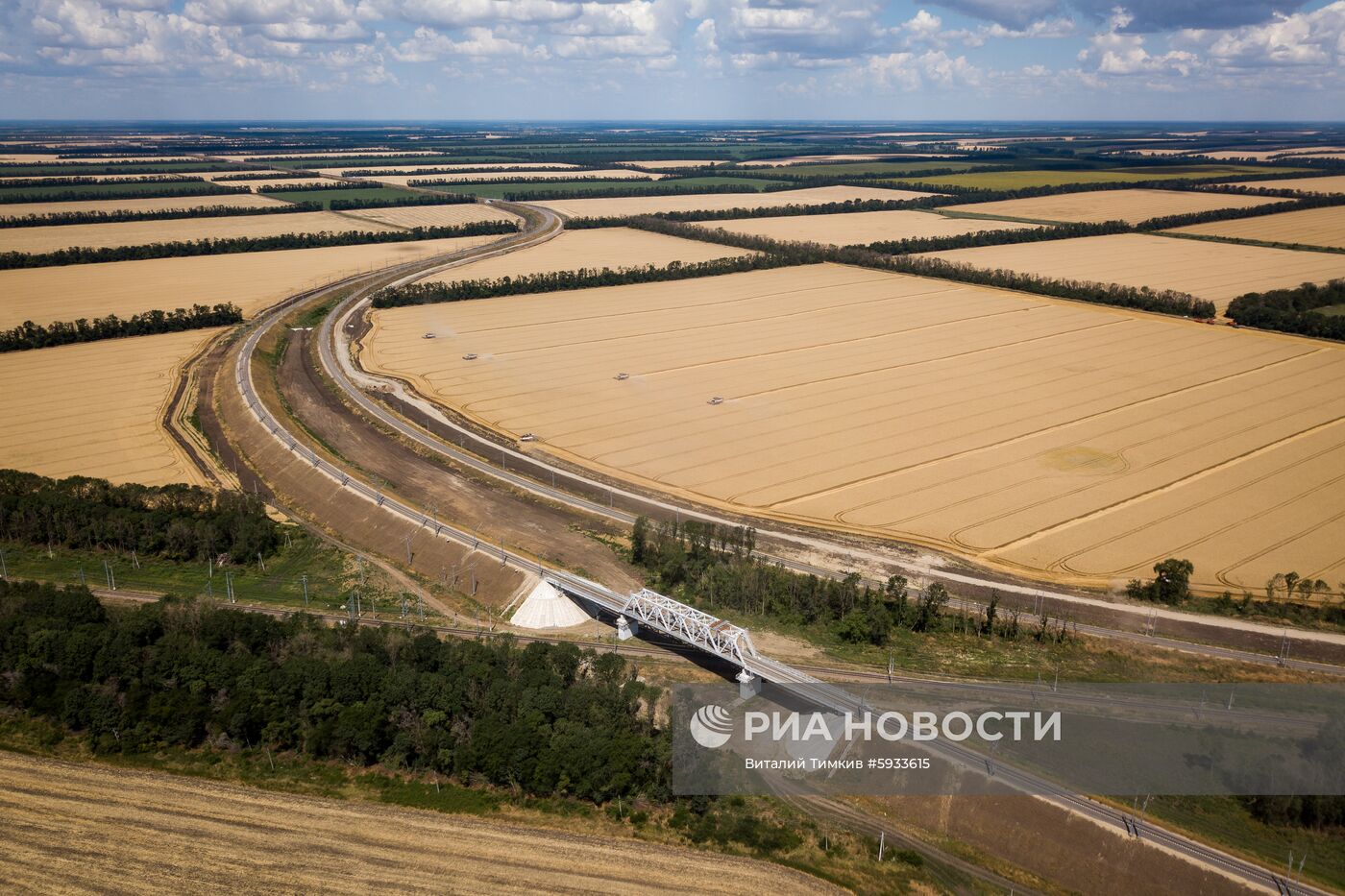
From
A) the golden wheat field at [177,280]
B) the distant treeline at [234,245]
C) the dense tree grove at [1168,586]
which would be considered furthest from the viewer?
the distant treeline at [234,245]

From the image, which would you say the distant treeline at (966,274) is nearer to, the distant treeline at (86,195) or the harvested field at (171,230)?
the harvested field at (171,230)

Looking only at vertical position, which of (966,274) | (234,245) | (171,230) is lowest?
(234,245)

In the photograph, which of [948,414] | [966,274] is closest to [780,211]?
[966,274]

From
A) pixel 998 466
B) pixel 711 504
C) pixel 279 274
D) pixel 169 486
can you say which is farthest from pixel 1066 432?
pixel 279 274

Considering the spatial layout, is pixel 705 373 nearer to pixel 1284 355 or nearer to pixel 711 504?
pixel 711 504

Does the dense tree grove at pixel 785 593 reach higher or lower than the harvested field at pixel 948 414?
lower

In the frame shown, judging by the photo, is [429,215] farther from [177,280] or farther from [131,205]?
[177,280]

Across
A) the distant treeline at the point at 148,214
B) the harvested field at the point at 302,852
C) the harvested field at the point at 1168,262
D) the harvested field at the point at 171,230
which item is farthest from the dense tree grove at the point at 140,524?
the distant treeline at the point at 148,214
